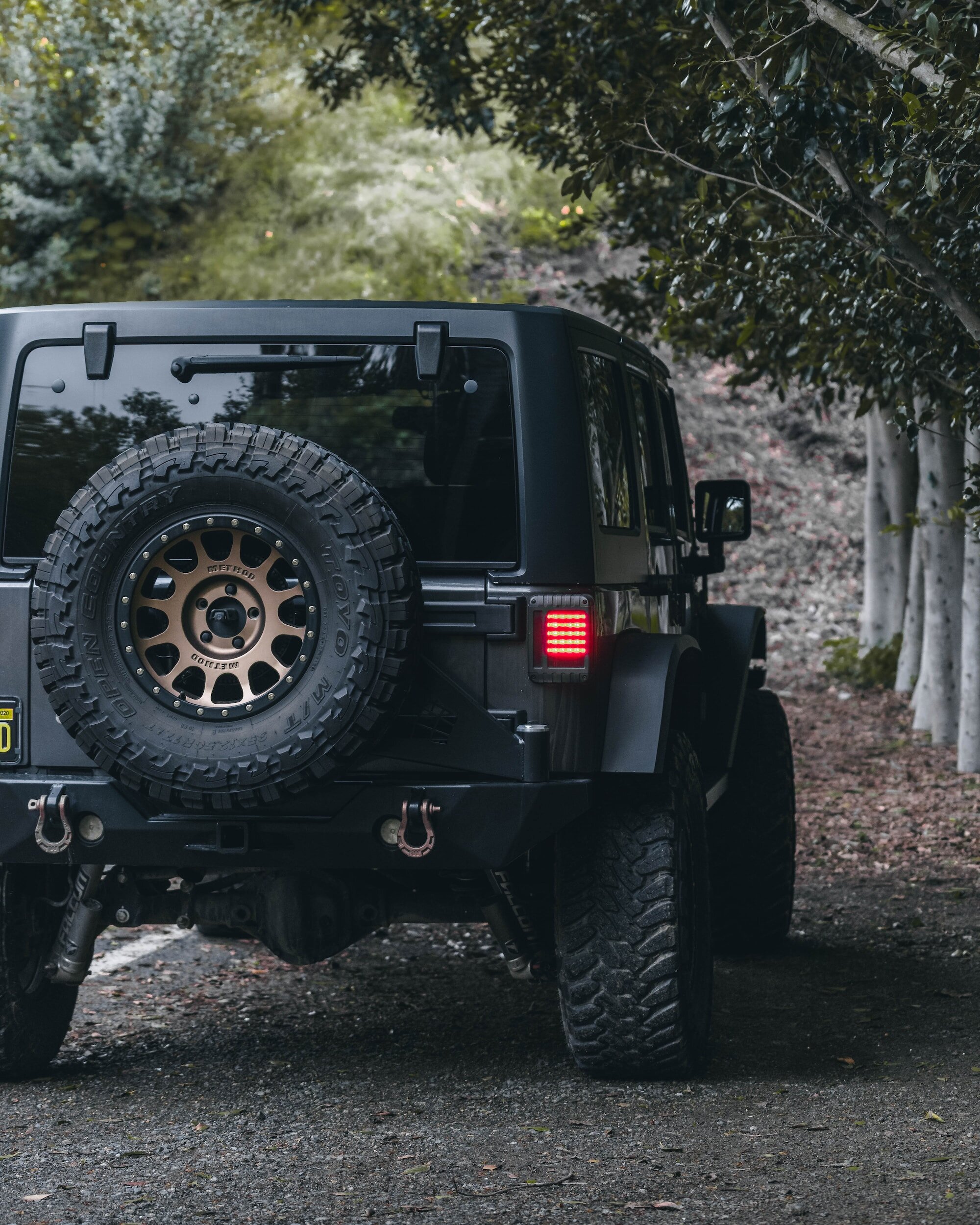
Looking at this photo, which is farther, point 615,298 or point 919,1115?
point 615,298

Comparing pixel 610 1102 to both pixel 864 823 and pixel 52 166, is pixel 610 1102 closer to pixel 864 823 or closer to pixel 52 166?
pixel 864 823

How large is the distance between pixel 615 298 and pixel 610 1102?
8554 mm

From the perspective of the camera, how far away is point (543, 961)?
15.3 feet

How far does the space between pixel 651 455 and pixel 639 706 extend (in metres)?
1.47

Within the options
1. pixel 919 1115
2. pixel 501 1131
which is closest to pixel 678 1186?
pixel 501 1131

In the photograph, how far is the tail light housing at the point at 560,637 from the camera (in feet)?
13.8

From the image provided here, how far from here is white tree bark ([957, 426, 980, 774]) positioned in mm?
10898

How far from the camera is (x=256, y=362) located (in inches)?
173

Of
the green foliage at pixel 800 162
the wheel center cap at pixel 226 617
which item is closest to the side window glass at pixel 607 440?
the wheel center cap at pixel 226 617

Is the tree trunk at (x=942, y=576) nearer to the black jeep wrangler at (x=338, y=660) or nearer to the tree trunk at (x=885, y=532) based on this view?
the tree trunk at (x=885, y=532)

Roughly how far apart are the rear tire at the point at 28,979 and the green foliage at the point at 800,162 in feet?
12.0

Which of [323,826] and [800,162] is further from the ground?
[800,162]

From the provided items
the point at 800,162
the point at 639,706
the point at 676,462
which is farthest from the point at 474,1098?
the point at 800,162

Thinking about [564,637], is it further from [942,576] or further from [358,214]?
[358,214]
